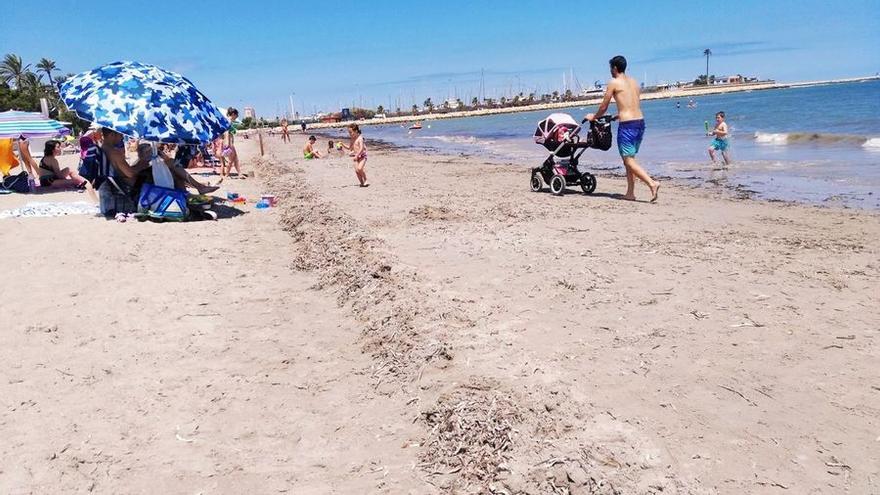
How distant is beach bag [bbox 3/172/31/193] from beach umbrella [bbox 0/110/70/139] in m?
0.88

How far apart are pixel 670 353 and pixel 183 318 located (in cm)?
353

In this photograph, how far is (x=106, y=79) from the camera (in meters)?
7.88

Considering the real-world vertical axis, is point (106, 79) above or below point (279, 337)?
above

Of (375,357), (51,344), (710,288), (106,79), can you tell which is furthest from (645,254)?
(106,79)

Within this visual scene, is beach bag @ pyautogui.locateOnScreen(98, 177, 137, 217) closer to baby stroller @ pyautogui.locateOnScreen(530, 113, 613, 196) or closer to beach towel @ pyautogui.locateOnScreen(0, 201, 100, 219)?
beach towel @ pyautogui.locateOnScreen(0, 201, 100, 219)

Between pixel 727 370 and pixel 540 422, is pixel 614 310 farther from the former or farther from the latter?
pixel 540 422

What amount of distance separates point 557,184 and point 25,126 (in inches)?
402

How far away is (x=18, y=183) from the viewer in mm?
12211

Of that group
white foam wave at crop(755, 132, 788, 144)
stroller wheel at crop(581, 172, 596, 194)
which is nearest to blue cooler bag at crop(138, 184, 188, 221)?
stroller wheel at crop(581, 172, 596, 194)

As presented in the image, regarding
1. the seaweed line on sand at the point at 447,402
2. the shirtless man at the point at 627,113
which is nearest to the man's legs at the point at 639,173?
the shirtless man at the point at 627,113

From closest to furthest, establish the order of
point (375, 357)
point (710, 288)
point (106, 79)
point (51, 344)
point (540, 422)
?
point (540, 422) < point (375, 357) < point (51, 344) < point (710, 288) < point (106, 79)

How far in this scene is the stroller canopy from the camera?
9.53 metres

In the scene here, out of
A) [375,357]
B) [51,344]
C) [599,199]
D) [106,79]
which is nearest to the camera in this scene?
[375,357]

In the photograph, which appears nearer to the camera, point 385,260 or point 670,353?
point 670,353
